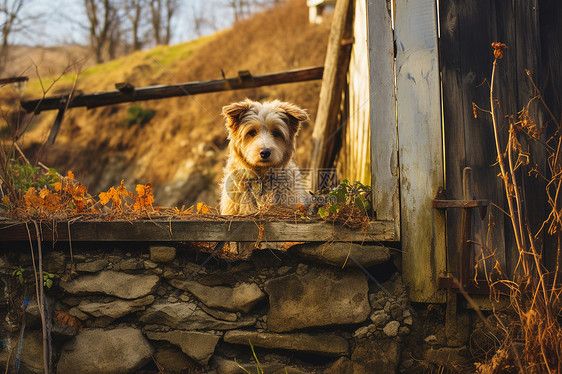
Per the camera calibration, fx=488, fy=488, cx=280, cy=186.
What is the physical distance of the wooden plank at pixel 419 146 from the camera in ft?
13.1

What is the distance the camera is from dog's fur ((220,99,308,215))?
4855 mm

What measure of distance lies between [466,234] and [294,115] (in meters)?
2.24

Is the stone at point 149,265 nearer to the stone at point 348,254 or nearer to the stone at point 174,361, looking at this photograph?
the stone at point 174,361

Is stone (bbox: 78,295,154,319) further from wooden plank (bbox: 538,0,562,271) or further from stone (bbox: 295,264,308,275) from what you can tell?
wooden plank (bbox: 538,0,562,271)

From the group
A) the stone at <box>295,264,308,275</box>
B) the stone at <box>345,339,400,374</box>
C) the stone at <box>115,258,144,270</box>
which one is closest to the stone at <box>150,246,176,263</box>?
the stone at <box>115,258,144,270</box>

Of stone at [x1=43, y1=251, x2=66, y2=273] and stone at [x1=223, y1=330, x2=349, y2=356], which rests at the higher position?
stone at [x1=43, y1=251, x2=66, y2=273]

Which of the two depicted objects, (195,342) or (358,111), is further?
(358,111)

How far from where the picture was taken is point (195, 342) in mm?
3990

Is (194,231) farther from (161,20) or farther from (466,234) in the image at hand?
(161,20)

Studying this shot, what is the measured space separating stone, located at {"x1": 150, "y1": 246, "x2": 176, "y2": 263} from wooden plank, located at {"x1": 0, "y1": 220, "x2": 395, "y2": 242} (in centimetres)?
7

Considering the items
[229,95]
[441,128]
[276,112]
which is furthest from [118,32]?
[441,128]

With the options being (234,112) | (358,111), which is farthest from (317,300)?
(358,111)

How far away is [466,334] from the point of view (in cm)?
393

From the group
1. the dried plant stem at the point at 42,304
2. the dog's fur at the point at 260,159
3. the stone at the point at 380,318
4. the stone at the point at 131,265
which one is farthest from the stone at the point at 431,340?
the dried plant stem at the point at 42,304
